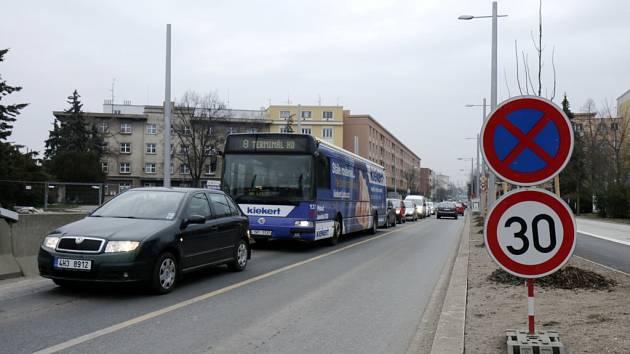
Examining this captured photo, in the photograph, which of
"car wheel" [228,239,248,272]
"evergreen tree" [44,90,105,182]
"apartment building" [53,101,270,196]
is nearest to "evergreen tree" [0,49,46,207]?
"evergreen tree" [44,90,105,182]

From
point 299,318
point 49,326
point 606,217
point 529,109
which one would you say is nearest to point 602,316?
point 529,109

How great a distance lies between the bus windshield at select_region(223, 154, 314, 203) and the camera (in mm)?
14492

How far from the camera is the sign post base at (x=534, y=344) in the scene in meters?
4.66

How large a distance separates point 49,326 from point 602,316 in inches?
236

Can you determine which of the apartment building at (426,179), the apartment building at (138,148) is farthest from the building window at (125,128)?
the apartment building at (426,179)

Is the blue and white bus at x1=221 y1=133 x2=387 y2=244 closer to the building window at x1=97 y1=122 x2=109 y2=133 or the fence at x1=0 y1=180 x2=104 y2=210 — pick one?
the fence at x1=0 y1=180 x2=104 y2=210

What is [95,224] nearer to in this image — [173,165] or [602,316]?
[602,316]

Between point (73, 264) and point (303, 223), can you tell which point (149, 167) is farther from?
point (73, 264)

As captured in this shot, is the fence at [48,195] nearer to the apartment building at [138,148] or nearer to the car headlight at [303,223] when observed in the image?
the car headlight at [303,223]

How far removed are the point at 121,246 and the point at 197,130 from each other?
199 ft

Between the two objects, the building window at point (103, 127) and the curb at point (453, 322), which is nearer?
the curb at point (453, 322)

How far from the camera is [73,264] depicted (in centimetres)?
732

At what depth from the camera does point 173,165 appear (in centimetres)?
7756

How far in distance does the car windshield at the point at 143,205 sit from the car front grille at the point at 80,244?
1017mm
